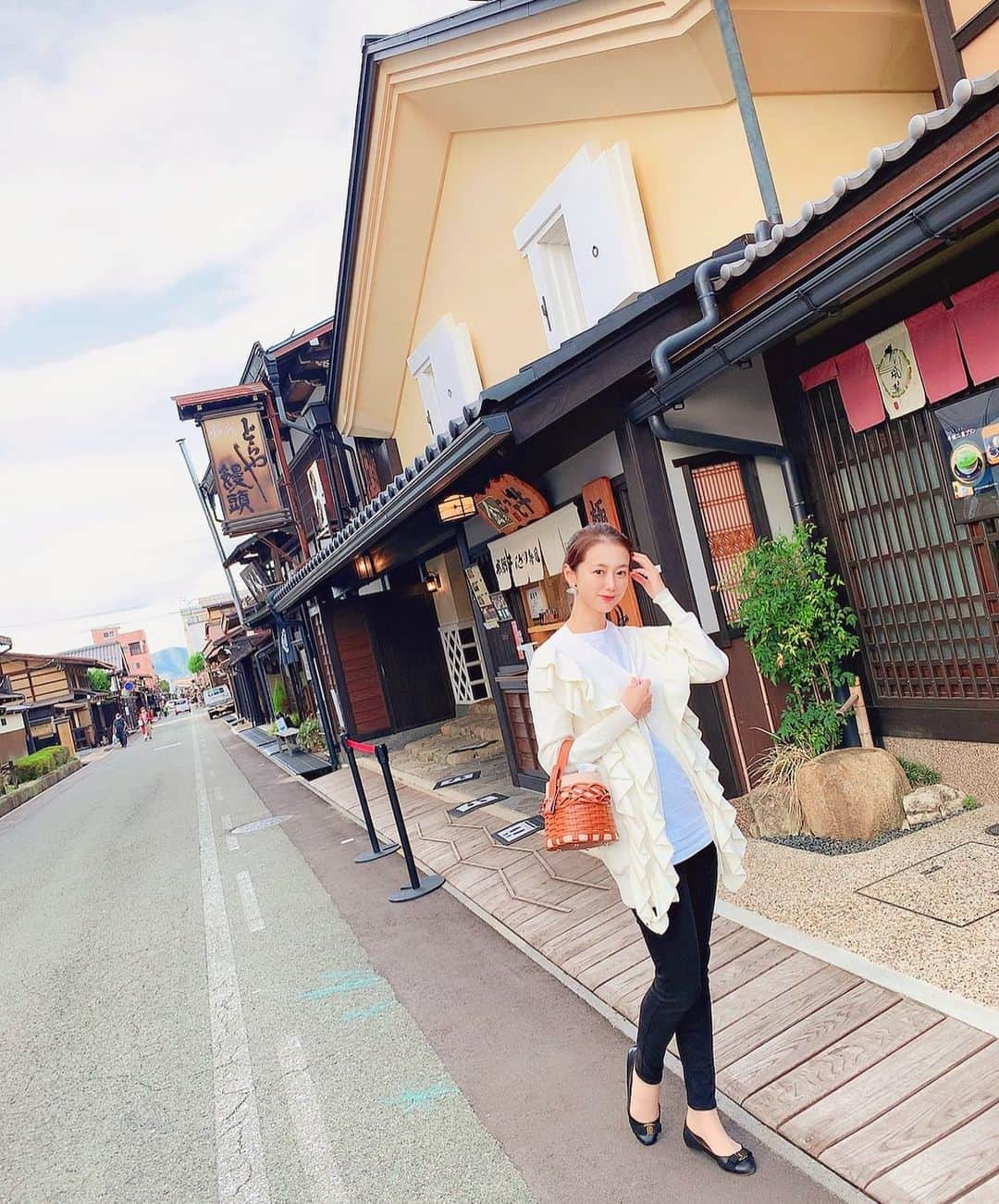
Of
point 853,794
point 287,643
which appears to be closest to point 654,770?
point 853,794

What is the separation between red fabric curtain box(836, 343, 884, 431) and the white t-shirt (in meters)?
4.04

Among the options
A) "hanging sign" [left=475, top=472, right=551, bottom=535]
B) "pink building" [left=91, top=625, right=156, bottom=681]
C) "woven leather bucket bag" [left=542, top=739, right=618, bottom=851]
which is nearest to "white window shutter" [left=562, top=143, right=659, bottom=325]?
"hanging sign" [left=475, top=472, right=551, bottom=535]

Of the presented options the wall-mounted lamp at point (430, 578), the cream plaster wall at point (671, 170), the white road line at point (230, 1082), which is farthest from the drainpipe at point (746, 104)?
the wall-mounted lamp at point (430, 578)

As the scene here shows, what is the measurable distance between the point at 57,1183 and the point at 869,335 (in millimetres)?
6755

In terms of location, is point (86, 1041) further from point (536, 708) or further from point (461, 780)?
point (461, 780)

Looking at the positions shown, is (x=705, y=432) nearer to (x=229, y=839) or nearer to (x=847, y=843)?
(x=847, y=843)

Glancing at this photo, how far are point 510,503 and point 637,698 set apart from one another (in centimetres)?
568

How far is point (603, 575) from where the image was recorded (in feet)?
9.48

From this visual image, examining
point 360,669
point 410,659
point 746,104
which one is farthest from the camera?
point 410,659

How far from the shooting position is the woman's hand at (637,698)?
9.06 feet

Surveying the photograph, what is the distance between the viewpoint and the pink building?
164750 millimetres

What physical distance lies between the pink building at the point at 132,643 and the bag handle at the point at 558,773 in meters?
173

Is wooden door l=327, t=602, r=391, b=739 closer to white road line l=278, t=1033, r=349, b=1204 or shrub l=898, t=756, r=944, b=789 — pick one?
shrub l=898, t=756, r=944, b=789

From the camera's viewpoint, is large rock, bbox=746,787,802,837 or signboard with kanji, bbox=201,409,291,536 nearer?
large rock, bbox=746,787,802,837
